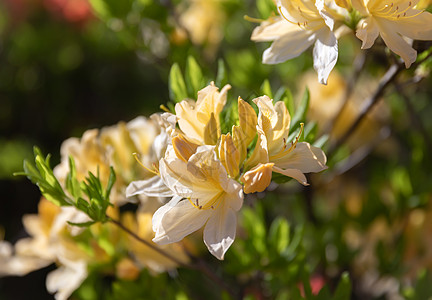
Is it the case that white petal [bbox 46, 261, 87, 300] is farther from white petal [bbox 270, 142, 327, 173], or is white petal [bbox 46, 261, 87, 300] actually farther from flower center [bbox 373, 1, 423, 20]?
flower center [bbox 373, 1, 423, 20]

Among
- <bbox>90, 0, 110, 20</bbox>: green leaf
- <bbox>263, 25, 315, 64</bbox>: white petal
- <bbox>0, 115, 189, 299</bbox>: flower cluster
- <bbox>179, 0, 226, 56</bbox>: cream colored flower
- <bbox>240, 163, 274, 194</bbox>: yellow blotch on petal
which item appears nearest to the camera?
<bbox>240, 163, 274, 194</bbox>: yellow blotch on petal

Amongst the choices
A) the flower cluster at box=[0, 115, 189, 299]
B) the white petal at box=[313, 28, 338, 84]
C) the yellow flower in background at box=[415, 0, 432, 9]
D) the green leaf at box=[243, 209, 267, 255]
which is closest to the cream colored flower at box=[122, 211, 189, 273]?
the flower cluster at box=[0, 115, 189, 299]

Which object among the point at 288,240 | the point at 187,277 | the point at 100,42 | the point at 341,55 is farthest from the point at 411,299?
the point at 100,42

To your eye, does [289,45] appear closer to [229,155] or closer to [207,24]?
[229,155]

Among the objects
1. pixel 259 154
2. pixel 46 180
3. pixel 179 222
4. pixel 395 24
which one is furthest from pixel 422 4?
pixel 46 180

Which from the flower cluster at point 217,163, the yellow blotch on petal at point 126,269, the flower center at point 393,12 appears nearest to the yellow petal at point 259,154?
the flower cluster at point 217,163

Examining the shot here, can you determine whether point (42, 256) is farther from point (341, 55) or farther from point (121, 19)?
point (341, 55)

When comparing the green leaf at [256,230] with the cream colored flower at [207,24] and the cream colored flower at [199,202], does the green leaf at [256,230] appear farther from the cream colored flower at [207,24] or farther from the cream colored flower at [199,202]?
the cream colored flower at [207,24]
